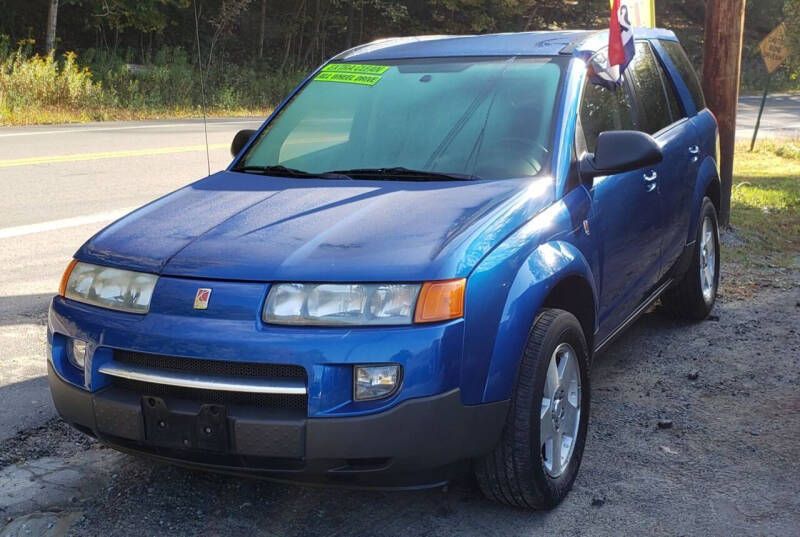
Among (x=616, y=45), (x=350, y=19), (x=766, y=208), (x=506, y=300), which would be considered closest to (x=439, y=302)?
(x=506, y=300)

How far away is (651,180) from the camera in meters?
4.88

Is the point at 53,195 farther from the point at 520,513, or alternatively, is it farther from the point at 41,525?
the point at 520,513

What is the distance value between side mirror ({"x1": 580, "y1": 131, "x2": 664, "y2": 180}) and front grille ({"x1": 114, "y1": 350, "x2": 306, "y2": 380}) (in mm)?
1712

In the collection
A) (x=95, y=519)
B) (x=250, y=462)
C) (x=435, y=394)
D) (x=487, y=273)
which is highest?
(x=487, y=273)

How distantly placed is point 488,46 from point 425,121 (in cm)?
66

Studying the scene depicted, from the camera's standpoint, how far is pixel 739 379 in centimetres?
514

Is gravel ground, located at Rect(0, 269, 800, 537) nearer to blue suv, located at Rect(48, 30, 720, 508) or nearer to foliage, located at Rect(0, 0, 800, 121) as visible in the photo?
blue suv, located at Rect(48, 30, 720, 508)

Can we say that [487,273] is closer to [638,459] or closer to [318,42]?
[638,459]

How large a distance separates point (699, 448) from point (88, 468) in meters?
2.53

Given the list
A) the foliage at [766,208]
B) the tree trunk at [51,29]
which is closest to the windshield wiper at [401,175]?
the foliage at [766,208]

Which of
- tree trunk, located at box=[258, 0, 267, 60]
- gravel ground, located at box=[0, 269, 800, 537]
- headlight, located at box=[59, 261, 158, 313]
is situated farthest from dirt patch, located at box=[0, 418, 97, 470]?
tree trunk, located at box=[258, 0, 267, 60]

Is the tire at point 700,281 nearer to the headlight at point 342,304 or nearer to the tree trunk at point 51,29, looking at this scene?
the headlight at point 342,304

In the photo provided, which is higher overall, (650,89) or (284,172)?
(650,89)

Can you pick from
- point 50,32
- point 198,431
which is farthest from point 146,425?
point 50,32
